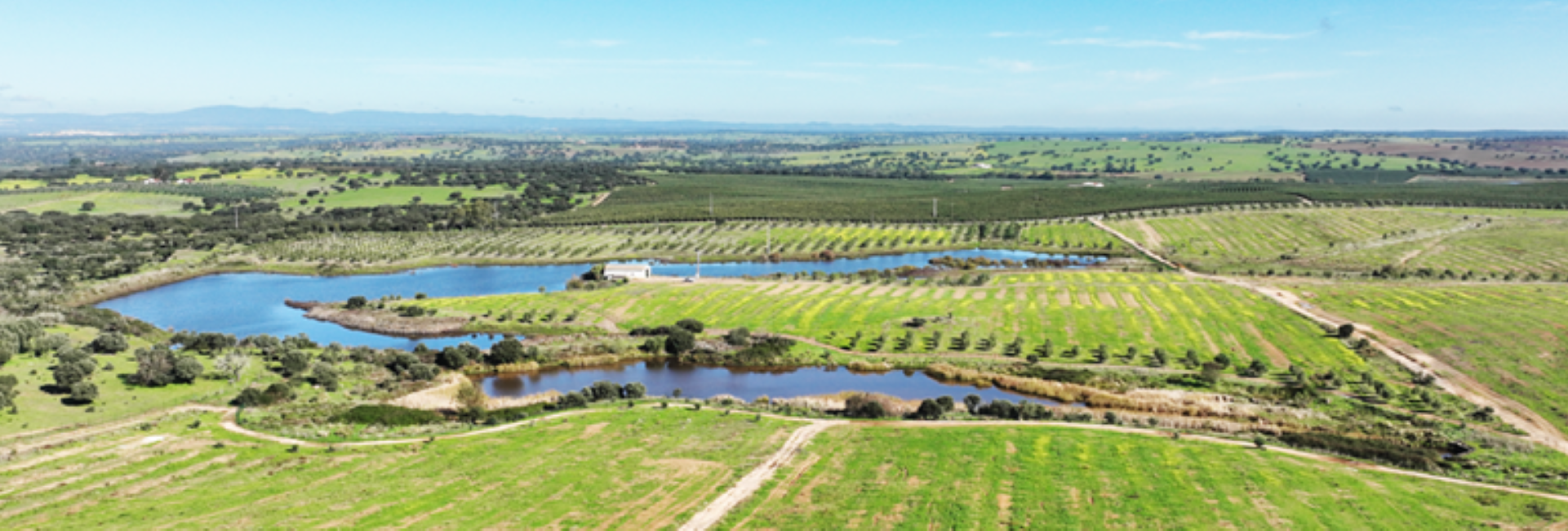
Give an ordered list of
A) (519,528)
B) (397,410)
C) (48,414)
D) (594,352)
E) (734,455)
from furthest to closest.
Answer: (594,352)
(397,410)
(48,414)
(734,455)
(519,528)

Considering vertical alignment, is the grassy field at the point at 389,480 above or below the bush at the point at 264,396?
above

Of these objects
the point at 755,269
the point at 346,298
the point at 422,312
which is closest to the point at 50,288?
the point at 346,298

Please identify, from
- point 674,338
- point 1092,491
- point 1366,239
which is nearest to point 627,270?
point 674,338

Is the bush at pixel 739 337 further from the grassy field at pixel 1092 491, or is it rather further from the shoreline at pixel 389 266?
the shoreline at pixel 389 266

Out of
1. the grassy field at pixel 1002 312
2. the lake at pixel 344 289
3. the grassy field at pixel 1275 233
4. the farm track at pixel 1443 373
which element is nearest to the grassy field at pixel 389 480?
the grassy field at pixel 1002 312

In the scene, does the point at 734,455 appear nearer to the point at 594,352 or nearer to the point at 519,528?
the point at 519,528

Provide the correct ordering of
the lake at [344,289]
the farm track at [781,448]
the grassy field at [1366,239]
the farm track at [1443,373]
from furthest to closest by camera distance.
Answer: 1. the grassy field at [1366,239]
2. the lake at [344,289]
3. the farm track at [1443,373]
4. the farm track at [781,448]
